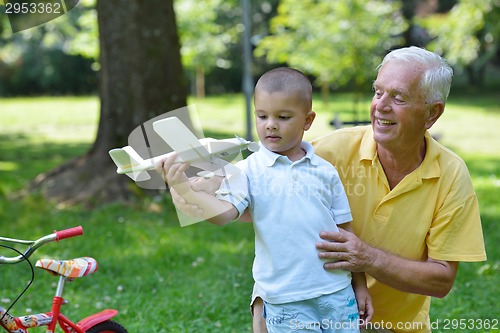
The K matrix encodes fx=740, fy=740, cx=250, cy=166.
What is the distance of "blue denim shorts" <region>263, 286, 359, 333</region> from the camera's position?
2.71 meters

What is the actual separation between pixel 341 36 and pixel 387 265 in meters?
16.9

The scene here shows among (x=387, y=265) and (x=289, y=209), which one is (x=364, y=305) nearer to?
(x=387, y=265)

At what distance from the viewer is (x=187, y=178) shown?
2.48 metres

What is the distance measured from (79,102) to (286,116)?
88.8 ft

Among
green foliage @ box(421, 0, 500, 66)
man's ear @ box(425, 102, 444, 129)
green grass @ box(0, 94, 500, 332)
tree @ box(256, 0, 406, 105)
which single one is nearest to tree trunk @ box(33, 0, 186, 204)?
green grass @ box(0, 94, 500, 332)

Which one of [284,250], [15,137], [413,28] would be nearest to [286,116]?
[284,250]

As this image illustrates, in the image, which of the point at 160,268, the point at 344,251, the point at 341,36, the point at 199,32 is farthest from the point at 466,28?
the point at 344,251

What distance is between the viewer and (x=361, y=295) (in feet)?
9.62

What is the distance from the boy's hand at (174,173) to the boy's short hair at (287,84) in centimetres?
45

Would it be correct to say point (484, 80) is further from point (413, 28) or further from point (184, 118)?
point (184, 118)

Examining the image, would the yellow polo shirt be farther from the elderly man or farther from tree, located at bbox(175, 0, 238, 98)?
tree, located at bbox(175, 0, 238, 98)

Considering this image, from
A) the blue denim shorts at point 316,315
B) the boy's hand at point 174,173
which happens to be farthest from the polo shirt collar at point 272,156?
the blue denim shorts at point 316,315

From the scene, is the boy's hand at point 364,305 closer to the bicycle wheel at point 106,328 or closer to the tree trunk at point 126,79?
the bicycle wheel at point 106,328

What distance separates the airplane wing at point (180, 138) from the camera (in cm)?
246
